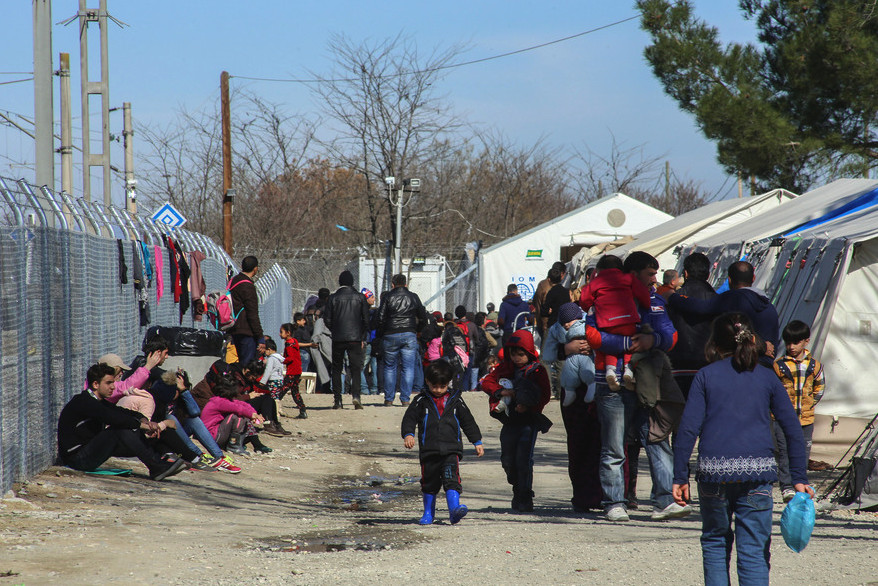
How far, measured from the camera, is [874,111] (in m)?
13.4

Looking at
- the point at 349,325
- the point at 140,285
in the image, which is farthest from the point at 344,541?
the point at 349,325

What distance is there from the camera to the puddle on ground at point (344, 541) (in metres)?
6.44

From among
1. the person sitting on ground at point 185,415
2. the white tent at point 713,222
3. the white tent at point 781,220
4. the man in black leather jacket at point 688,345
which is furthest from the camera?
the white tent at point 713,222

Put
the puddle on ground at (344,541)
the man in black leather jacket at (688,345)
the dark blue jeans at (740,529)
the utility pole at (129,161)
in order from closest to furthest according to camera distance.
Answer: the dark blue jeans at (740,529) → the puddle on ground at (344,541) → the man in black leather jacket at (688,345) → the utility pole at (129,161)

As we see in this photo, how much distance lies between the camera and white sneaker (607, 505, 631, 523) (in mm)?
7254

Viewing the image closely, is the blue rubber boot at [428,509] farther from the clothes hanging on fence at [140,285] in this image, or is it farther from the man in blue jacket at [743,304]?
the clothes hanging on fence at [140,285]

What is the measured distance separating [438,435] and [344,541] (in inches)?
40.4

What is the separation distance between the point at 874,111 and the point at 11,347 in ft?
35.8

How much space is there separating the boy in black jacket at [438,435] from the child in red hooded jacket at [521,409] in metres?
0.44

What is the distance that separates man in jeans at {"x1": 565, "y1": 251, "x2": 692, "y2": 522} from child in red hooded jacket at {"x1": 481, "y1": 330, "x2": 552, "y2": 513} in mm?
388

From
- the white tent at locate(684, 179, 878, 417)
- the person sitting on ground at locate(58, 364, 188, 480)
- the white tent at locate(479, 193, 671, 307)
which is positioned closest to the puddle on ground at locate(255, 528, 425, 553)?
the person sitting on ground at locate(58, 364, 188, 480)

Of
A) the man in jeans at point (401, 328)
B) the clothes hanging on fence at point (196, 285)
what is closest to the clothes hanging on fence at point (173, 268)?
the clothes hanging on fence at point (196, 285)

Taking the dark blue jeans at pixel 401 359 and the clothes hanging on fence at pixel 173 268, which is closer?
the clothes hanging on fence at pixel 173 268

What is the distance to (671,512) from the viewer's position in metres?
7.24
